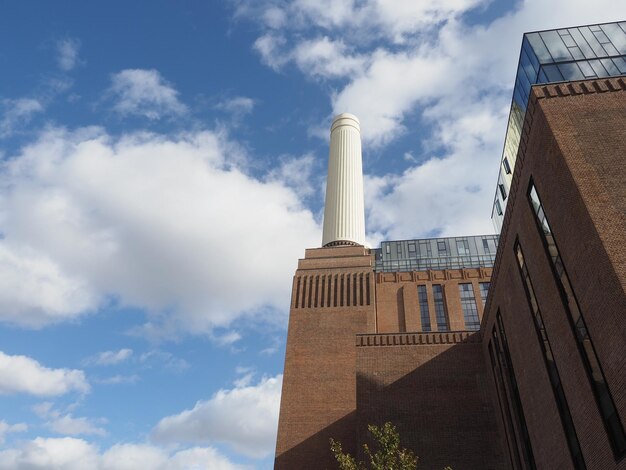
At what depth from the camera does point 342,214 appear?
175ft

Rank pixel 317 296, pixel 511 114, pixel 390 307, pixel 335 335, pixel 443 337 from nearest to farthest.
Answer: pixel 511 114
pixel 443 337
pixel 335 335
pixel 317 296
pixel 390 307

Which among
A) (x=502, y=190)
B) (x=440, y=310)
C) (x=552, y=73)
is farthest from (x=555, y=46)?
(x=440, y=310)

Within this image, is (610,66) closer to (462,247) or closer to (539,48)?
(539,48)

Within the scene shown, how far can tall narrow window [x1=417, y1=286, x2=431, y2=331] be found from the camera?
45984mm

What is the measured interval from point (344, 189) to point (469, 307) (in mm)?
19298

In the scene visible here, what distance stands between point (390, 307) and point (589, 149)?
111 ft

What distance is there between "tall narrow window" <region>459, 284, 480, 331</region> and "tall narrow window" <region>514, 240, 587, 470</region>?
2631 cm

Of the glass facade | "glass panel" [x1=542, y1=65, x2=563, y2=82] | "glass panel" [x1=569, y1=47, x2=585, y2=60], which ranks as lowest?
"glass panel" [x1=542, y1=65, x2=563, y2=82]

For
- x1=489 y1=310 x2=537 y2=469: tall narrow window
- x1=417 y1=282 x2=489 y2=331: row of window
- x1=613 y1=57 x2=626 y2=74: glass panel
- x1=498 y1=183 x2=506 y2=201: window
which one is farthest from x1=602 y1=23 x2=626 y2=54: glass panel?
x1=417 y1=282 x2=489 y2=331: row of window

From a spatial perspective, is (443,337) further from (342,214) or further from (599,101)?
(342,214)

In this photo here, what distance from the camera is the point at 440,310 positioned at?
155 ft

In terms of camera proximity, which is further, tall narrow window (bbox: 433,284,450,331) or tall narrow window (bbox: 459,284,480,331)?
tall narrow window (bbox: 433,284,450,331)

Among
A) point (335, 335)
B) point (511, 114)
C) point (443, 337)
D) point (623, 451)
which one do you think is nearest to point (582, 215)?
point (623, 451)

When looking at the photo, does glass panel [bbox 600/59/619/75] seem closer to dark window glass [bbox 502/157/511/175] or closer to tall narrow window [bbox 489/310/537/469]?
dark window glass [bbox 502/157/511/175]
